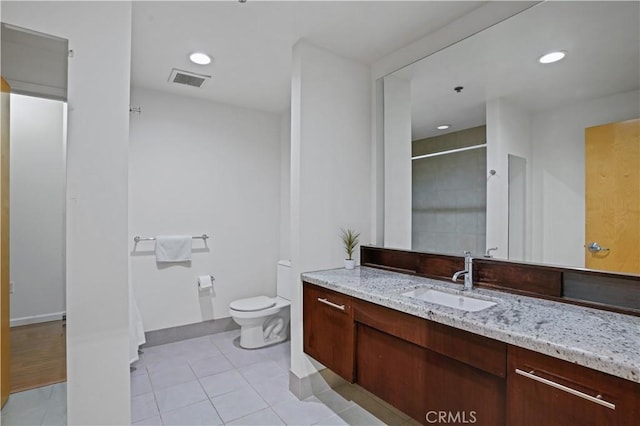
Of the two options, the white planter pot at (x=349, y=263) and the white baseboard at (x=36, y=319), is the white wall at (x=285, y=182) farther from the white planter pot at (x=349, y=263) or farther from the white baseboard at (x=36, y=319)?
the white baseboard at (x=36, y=319)

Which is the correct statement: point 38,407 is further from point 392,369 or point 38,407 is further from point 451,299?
point 451,299

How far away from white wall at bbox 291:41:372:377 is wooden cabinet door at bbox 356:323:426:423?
61 centimetres

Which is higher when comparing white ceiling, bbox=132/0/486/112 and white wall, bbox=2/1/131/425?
white ceiling, bbox=132/0/486/112

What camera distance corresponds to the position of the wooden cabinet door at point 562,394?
925 millimetres

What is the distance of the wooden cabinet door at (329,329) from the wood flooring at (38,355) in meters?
1.29

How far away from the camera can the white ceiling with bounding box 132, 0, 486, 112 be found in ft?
6.10

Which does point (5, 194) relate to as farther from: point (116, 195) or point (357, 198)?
point (357, 198)

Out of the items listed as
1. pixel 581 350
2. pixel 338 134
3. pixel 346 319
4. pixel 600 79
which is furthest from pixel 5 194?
pixel 600 79

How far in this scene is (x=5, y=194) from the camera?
3.88 feet

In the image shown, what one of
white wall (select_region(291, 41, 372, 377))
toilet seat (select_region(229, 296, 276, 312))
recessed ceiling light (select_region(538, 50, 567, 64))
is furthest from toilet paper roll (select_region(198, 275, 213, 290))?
recessed ceiling light (select_region(538, 50, 567, 64))

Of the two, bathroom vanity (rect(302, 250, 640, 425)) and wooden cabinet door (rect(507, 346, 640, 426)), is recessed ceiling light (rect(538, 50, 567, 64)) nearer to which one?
bathroom vanity (rect(302, 250, 640, 425))

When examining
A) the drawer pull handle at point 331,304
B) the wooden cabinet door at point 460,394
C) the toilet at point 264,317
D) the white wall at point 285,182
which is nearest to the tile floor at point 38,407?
the drawer pull handle at point 331,304

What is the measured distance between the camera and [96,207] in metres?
1.32

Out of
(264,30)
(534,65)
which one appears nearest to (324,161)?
(264,30)
